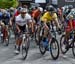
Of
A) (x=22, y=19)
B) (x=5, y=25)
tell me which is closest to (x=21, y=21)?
(x=22, y=19)

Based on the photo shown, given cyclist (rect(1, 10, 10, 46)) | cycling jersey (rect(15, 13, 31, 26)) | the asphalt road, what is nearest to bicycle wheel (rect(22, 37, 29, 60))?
the asphalt road

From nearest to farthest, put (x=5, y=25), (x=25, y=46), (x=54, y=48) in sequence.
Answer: (x=54, y=48), (x=25, y=46), (x=5, y=25)

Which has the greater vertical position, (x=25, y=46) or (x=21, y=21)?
(x=21, y=21)

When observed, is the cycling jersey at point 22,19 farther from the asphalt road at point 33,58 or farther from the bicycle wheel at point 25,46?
the asphalt road at point 33,58

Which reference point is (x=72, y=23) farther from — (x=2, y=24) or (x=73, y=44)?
(x=2, y=24)

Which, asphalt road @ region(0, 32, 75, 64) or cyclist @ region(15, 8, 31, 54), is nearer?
asphalt road @ region(0, 32, 75, 64)

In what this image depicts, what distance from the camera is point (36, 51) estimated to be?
14164mm

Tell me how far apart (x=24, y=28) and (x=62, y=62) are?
203 cm

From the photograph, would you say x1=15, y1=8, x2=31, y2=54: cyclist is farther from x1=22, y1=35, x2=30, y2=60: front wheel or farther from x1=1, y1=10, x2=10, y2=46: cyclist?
x1=1, y1=10, x2=10, y2=46: cyclist

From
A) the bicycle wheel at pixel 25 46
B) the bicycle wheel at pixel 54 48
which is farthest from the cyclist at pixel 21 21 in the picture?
the bicycle wheel at pixel 54 48

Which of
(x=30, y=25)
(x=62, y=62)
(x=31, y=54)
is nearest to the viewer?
(x=62, y=62)

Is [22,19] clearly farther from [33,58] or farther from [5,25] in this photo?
[5,25]

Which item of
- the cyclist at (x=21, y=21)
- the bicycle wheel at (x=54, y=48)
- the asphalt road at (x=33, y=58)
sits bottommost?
the asphalt road at (x=33, y=58)

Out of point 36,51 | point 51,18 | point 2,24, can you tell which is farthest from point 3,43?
point 51,18
